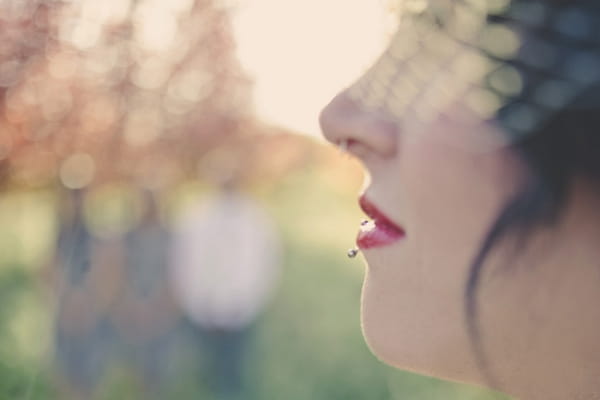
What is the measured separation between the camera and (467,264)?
0.57 metres

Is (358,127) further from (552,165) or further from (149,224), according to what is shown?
(149,224)

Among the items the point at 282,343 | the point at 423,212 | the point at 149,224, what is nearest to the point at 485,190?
the point at 423,212

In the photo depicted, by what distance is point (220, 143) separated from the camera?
9.79 feet

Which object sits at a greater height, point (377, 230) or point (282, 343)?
point (377, 230)

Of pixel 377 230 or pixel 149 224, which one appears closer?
pixel 377 230

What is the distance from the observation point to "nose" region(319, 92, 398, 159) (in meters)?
0.59

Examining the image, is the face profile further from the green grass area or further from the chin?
the green grass area

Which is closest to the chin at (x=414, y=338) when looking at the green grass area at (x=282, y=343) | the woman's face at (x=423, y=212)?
the woman's face at (x=423, y=212)

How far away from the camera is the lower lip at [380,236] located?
0.61 m

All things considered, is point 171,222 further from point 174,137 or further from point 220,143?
point 174,137

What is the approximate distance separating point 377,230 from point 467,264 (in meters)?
0.08

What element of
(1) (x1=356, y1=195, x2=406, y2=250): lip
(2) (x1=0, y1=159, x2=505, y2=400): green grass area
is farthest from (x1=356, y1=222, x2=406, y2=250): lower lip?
(2) (x1=0, y1=159, x2=505, y2=400): green grass area

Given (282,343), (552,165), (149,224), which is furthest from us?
(282,343)

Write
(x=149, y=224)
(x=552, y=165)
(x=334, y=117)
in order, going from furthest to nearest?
1. (x=149, y=224)
2. (x=334, y=117)
3. (x=552, y=165)
